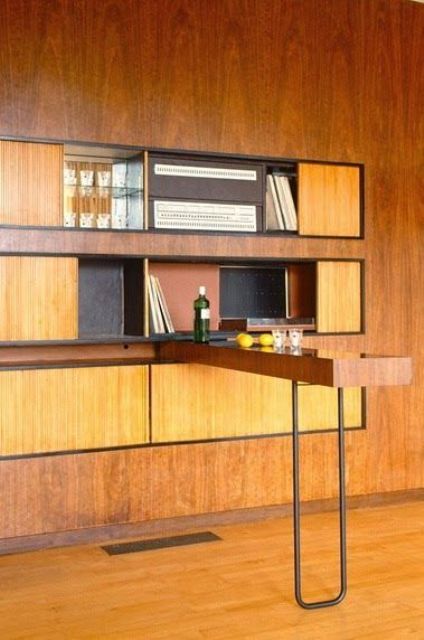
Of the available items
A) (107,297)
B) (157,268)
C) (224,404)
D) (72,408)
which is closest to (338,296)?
(224,404)

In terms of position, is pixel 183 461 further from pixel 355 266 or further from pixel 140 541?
pixel 355 266

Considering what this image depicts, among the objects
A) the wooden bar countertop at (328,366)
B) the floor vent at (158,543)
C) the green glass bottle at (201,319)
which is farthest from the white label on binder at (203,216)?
the floor vent at (158,543)

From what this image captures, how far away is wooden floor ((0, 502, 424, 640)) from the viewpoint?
3.12 meters

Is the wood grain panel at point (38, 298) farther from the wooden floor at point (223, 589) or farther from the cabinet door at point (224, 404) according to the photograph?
the wooden floor at point (223, 589)

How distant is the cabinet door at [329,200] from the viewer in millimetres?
4852

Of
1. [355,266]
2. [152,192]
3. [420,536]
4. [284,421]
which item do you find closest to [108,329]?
[152,192]

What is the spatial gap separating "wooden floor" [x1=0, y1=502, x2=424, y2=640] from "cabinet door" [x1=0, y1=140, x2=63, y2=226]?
1.62 m

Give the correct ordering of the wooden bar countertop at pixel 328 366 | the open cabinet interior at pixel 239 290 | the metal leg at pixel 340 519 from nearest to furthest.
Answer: the wooden bar countertop at pixel 328 366
the metal leg at pixel 340 519
the open cabinet interior at pixel 239 290

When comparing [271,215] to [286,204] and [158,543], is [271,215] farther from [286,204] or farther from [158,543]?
[158,543]

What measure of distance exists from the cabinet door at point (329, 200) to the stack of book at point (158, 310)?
2.99 feet

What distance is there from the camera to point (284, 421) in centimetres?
479

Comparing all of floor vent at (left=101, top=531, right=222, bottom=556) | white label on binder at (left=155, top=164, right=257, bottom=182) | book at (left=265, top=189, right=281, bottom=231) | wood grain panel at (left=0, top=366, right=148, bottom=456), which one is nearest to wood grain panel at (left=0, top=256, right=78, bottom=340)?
wood grain panel at (left=0, top=366, right=148, bottom=456)

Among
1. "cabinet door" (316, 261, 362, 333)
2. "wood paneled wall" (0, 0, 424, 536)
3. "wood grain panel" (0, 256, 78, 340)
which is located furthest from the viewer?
"cabinet door" (316, 261, 362, 333)

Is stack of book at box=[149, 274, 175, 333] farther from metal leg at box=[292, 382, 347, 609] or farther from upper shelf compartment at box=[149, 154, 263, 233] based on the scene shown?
metal leg at box=[292, 382, 347, 609]
